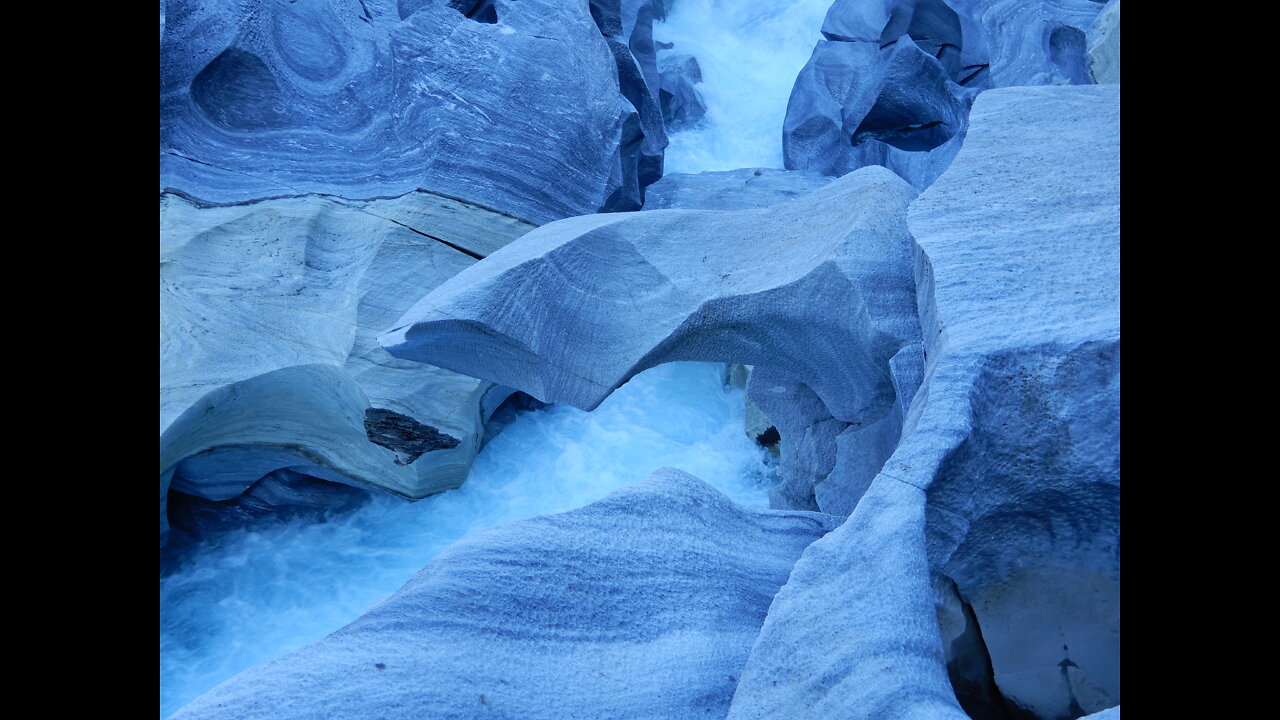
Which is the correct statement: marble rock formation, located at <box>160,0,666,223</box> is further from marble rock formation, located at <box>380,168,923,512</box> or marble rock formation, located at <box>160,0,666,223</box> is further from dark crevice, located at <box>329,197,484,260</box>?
marble rock formation, located at <box>380,168,923,512</box>

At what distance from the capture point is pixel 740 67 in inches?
344

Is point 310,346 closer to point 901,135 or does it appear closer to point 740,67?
point 901,135

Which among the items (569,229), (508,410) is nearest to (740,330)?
(569,229)

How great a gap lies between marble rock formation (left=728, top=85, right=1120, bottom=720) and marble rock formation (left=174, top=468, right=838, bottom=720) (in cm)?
37

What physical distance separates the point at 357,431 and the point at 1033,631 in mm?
3188

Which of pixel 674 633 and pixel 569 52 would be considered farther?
pixel 569 52

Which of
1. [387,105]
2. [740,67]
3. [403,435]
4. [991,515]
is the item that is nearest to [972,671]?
A: [991,515]

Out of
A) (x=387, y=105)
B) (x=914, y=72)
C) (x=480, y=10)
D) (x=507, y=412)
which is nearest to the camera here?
(x=387, y=105)

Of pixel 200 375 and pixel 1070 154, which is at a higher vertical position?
pixel 1070 154

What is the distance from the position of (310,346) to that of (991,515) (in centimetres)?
315

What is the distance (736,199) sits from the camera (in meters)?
5.73

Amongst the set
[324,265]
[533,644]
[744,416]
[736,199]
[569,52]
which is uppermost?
[569,52]

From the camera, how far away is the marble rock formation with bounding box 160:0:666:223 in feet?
14.6

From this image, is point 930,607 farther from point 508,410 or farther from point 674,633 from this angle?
point 508,410
